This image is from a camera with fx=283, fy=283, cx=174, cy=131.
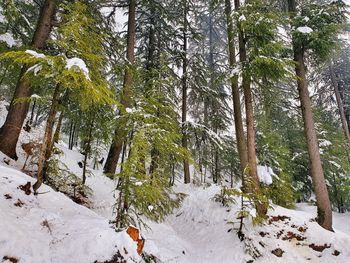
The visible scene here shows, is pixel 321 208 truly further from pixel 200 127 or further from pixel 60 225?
pixel 60 225

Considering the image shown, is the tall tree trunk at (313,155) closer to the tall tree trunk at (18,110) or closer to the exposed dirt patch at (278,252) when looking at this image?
the exposed dirt patch at (278,252)

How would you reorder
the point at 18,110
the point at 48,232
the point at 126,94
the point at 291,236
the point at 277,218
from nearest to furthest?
1. the point at 48,232
2. the point at 18,110
3. the point at 291,236
4. the point at 277,218
5. the point at 126,94

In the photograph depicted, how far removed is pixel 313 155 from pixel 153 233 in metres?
6.23

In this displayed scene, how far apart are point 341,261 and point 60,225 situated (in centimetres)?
737

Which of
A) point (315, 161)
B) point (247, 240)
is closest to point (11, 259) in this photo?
point (247, 240)

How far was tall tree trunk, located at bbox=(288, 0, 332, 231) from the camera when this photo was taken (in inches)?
374

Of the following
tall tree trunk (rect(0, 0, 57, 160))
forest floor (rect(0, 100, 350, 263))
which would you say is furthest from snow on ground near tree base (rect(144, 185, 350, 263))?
tall tree trunk (rect(0, 0, 57, 160))

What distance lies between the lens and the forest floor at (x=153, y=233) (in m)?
4.62

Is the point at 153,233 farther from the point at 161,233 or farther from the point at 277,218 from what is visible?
the point at 277,218

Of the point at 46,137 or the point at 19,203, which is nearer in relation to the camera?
the point at 19,203

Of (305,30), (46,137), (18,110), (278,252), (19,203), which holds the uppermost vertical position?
(305,30)

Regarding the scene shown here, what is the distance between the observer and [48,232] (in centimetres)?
495

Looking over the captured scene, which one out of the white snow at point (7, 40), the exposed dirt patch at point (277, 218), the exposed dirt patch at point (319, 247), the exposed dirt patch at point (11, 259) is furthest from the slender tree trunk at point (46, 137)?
the exposed dirt patch at point (319, 247)

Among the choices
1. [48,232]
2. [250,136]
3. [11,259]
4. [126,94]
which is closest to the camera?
[11,259]
